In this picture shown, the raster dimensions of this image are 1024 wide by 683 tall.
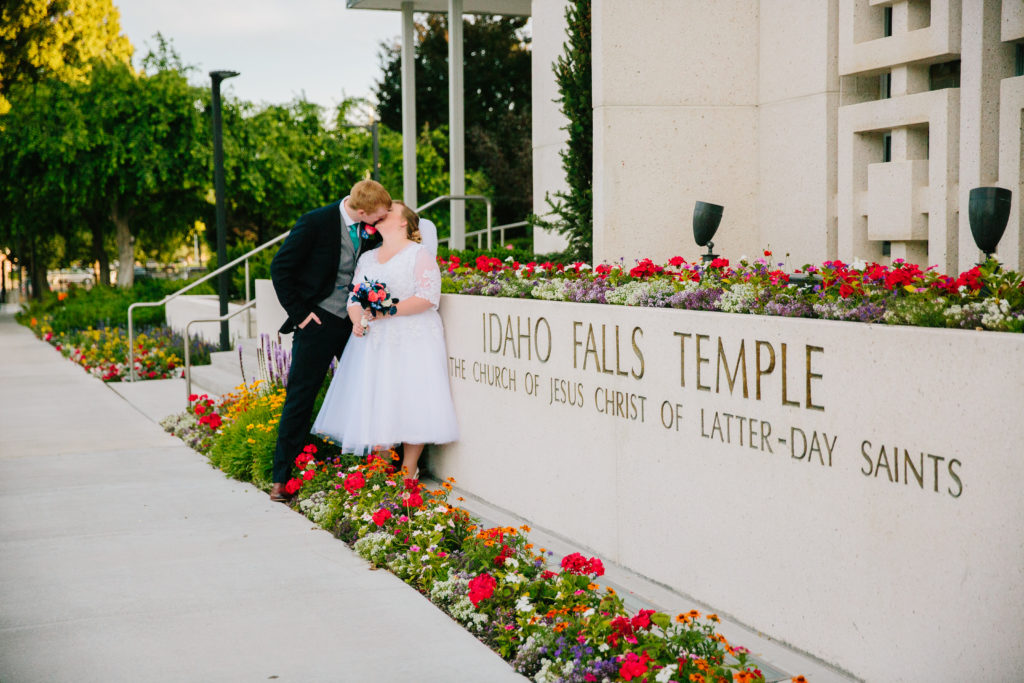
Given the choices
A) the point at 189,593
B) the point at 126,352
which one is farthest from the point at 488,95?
the point at 189,593

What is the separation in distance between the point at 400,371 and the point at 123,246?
24.6m

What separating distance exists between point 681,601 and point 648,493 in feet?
1.68

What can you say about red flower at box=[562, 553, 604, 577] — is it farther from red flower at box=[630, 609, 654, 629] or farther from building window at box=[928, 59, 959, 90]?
building window at box=[928, 59, 959, 90]

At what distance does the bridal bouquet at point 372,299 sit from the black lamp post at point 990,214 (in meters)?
3.34

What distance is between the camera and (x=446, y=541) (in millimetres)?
5262

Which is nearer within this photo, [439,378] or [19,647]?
[19,647]

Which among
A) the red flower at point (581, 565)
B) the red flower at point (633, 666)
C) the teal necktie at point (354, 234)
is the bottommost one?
the red flower at point (633, 666)

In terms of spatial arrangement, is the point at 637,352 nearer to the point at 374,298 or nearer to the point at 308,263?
the point at 374,298

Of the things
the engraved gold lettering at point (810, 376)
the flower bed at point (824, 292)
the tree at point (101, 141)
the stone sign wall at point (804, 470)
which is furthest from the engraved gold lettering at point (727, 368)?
the tree at point (101, 141)

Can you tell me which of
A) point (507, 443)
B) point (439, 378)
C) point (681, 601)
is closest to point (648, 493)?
point (681, 601)

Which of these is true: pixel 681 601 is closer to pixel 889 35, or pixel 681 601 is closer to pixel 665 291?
pixel 665 291

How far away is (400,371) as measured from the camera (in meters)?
6.62

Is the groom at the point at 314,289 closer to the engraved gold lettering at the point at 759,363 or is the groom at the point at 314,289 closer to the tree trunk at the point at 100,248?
the engraved gold lettering at the point at 759,363

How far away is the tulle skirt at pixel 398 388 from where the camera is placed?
6.57m
